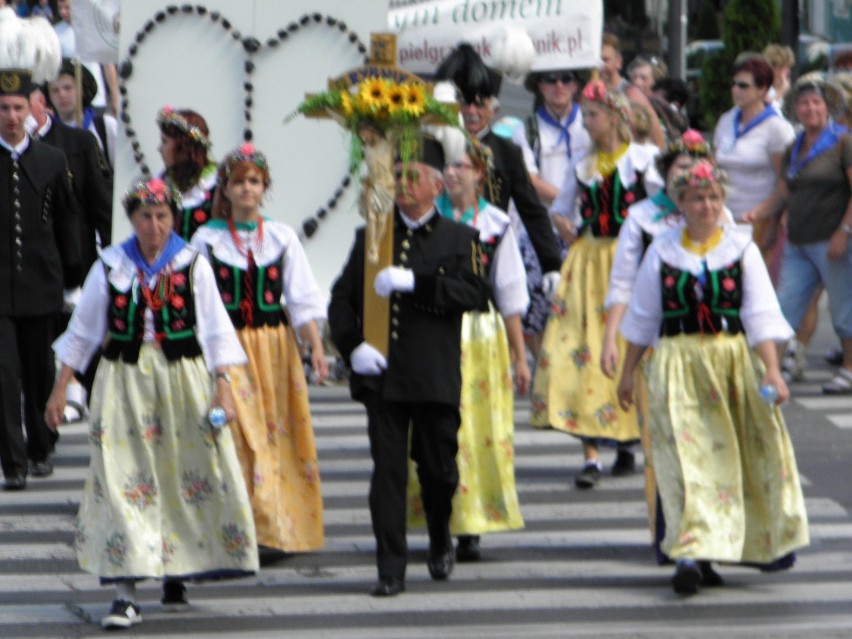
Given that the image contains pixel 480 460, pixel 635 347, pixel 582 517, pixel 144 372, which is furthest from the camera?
pixel 582 517

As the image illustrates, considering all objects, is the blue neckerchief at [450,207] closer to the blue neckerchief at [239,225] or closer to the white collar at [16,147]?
the blue neckerchief at [239,225]

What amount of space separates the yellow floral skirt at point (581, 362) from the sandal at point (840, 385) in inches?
124

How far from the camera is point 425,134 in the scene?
8297 millimetres

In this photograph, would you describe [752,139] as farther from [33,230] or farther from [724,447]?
[724,447]

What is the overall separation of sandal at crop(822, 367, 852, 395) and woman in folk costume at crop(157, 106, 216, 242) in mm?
5366

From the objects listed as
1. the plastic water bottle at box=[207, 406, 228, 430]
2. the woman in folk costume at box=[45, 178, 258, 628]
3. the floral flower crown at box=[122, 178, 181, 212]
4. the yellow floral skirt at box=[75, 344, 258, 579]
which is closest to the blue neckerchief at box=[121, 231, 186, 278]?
the woman in folk costume at box=[45, 178, 258, 628]

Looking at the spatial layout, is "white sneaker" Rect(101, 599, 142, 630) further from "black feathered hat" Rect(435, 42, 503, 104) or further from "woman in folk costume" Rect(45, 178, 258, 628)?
"black feathered hat" Rect(435, 42, 503, 104)

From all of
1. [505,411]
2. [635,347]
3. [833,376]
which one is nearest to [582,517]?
[505,411]

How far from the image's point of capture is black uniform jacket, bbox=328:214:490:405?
A: 8.14m

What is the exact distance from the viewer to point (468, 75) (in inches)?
391

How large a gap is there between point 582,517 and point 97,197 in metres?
3.29

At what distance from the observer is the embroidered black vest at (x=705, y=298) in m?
8.20

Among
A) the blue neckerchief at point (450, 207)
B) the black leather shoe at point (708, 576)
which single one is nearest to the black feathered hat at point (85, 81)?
the blue neckerchief at point (450, 207)

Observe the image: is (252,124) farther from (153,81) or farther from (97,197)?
(97,197)
